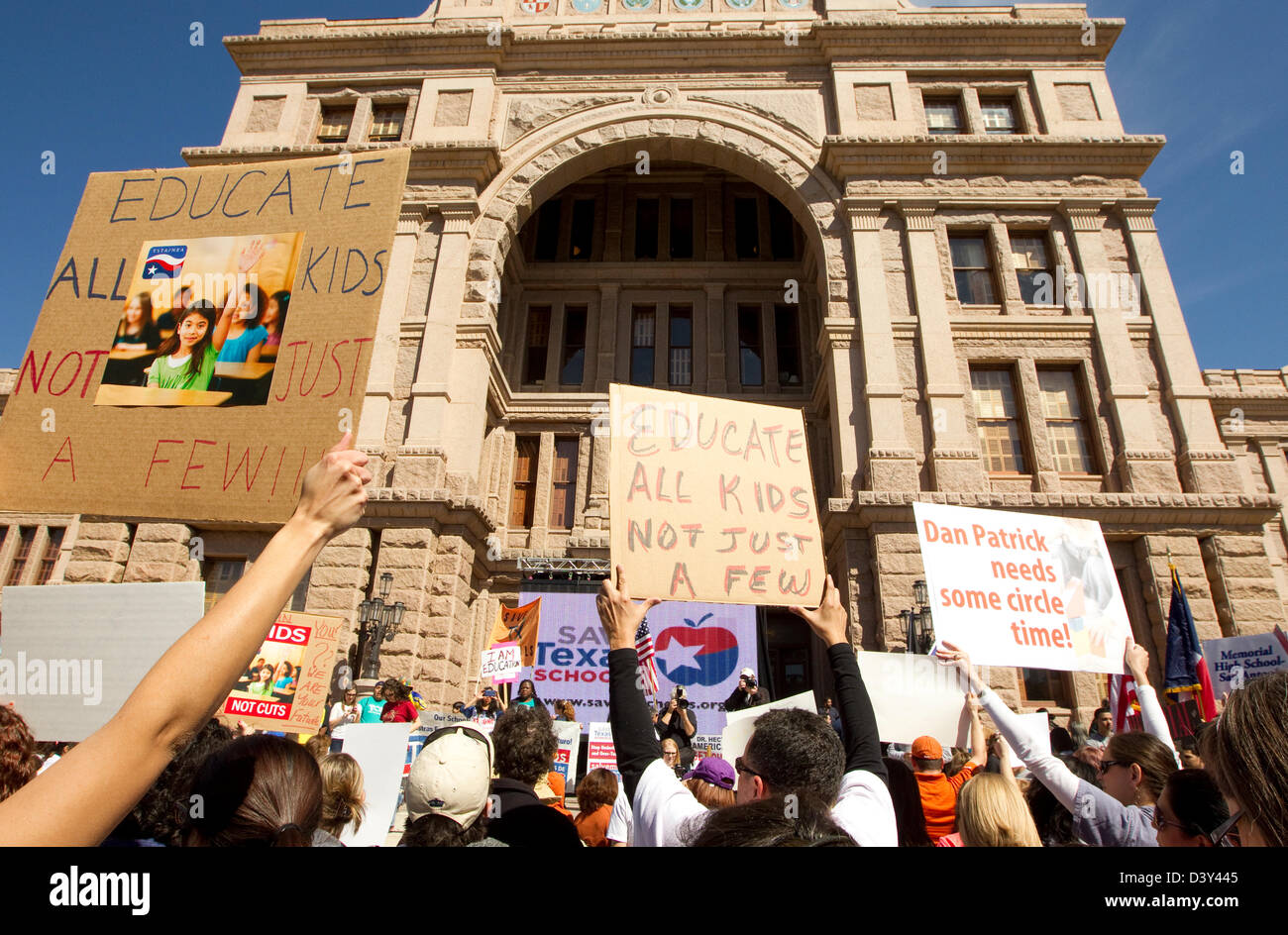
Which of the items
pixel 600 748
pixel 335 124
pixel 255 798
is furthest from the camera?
pixel 335 124

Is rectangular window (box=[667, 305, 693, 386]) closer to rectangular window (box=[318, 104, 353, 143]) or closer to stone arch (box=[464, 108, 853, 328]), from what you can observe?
stone arch (box=[464, 108, 853, 328])

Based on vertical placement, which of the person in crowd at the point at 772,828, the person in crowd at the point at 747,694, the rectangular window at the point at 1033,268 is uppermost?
the rectangular window at the point at 1033,268

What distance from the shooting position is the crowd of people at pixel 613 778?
131 cm

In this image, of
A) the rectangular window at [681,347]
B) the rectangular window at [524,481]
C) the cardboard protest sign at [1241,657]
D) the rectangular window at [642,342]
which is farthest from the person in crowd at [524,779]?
the rectangular window at [681,347]

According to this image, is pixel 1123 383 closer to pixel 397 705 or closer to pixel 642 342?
pixel 642 342

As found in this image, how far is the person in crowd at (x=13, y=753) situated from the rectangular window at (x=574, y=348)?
64.2 feet

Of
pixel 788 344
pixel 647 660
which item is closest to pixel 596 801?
pixel 647 660

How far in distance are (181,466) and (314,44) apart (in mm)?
20944

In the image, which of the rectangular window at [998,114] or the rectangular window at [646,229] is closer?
the rectangular window at [998,114]

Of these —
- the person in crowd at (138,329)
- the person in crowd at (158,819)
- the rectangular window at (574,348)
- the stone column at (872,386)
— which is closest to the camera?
the person in crowd at (158,819)

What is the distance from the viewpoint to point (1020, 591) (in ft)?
21.4

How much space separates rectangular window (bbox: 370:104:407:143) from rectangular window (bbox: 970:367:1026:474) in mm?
16340

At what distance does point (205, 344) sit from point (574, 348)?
58.5 ft

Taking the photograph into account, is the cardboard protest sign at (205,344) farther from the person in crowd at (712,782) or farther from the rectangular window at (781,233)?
the rectangular window at (781,233)
